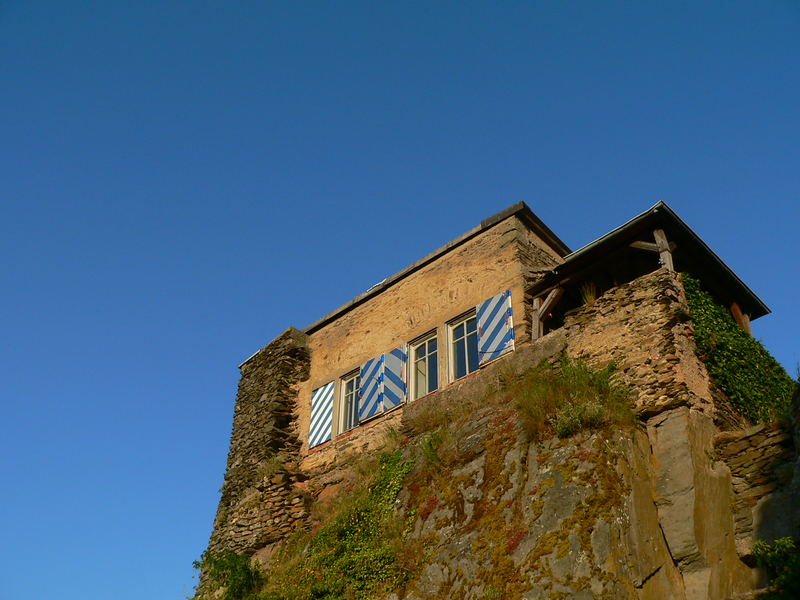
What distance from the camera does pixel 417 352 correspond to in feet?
48.9

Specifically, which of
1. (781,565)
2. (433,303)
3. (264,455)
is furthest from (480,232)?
(781,565)

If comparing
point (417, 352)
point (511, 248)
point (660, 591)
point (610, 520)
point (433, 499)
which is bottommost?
point (660, 591)

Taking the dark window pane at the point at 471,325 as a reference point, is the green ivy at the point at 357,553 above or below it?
below

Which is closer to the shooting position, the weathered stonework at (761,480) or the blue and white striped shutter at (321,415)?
the weathered stonework at (761,480)

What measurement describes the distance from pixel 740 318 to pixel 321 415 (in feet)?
27.6

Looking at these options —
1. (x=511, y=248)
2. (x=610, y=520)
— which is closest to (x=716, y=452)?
(x=610, y=520)

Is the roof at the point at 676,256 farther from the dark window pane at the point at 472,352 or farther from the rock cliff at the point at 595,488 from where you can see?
the dark window pane at the point at 472,352

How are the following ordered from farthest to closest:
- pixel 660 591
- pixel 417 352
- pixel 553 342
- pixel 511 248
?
pixel 417 352 → pixel 511 248 → pixel 553 342 → pixel 660 591

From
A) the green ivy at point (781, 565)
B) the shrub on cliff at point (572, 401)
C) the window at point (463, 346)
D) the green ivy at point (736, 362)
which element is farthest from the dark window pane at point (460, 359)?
the green ivy at point (781, 565)

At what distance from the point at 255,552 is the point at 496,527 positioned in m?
6.29

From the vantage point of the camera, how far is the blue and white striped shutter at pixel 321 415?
15773 mm

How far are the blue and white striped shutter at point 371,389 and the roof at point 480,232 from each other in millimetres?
1758

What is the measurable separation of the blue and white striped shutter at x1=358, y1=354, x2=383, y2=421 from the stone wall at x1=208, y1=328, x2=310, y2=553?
1.99 m

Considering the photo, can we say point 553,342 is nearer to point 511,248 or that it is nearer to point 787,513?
point 511,248
